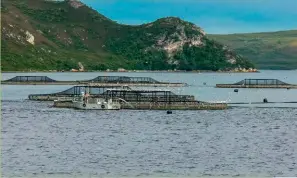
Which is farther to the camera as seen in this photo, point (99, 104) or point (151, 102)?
point (151, 102)

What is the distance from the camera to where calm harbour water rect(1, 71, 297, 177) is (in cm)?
9125

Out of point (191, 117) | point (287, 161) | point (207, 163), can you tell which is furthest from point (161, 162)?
point (191, 117)

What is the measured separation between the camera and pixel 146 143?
11612 cm

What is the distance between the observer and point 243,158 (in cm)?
10112

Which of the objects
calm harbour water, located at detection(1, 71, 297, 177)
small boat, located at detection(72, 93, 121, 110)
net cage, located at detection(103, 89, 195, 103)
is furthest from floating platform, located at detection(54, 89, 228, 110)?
calm harbour water, located at detection(1, 71, 297, 177)

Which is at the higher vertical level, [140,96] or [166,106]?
[140,96]

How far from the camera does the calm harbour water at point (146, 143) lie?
9125cm

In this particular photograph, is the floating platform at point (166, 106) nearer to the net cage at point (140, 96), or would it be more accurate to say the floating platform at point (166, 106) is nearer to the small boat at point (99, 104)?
the small boat at point (99, 104)

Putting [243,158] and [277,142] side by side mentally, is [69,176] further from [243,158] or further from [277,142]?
[277,142]

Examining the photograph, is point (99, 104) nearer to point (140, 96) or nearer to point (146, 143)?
point (140, 96)

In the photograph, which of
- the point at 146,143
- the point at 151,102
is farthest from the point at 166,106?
the point at 146,143

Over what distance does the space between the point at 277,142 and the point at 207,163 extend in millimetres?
26718

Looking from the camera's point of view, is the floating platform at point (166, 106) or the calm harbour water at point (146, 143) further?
the floating platform at point (166, 106)

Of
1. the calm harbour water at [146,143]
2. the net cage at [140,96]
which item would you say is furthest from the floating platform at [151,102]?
the calm harbour water at [146,143]
